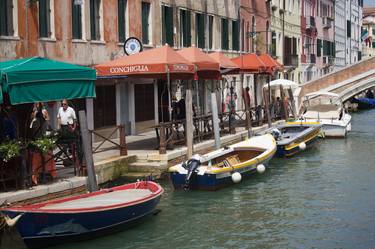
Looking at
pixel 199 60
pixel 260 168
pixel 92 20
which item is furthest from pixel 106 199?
pixel 92 20

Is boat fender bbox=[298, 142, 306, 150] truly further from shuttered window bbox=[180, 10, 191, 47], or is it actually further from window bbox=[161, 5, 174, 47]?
shuttered window bbox=[180, 10, 191, 47]

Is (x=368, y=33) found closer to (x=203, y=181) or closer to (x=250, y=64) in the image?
(x=250, y=64)

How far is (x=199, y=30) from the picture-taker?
24156mm

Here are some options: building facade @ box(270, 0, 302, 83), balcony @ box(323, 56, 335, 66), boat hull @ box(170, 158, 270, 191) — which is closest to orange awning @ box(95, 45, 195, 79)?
boat hull @ box(170, 158, 270, 191)

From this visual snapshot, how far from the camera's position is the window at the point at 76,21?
16.4m

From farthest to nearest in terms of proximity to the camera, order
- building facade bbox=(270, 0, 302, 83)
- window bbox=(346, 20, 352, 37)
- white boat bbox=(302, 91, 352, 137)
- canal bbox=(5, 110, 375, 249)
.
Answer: window bbox=(346, 20, 352, 37) < building facade bbox=(270, 0, 302, 83) < white boat bbox=(302, 91, 352, 137) < canal bbox=(5, 110, 375, 249)

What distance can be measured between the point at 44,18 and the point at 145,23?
509 cm

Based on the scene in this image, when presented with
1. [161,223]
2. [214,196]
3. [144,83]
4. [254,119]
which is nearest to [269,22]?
[254,119]

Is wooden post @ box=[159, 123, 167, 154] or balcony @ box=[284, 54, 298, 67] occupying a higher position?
balcony @ box=[284, 54, 298, 67]

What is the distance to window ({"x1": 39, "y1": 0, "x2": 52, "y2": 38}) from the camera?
49.9 ft

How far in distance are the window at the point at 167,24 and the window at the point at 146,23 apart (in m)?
0.86

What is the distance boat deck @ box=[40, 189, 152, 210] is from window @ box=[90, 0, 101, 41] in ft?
23.4

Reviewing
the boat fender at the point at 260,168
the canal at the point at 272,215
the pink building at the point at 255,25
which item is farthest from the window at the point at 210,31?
the boat fender at the point at 260,168

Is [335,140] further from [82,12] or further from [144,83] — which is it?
[82,12]
